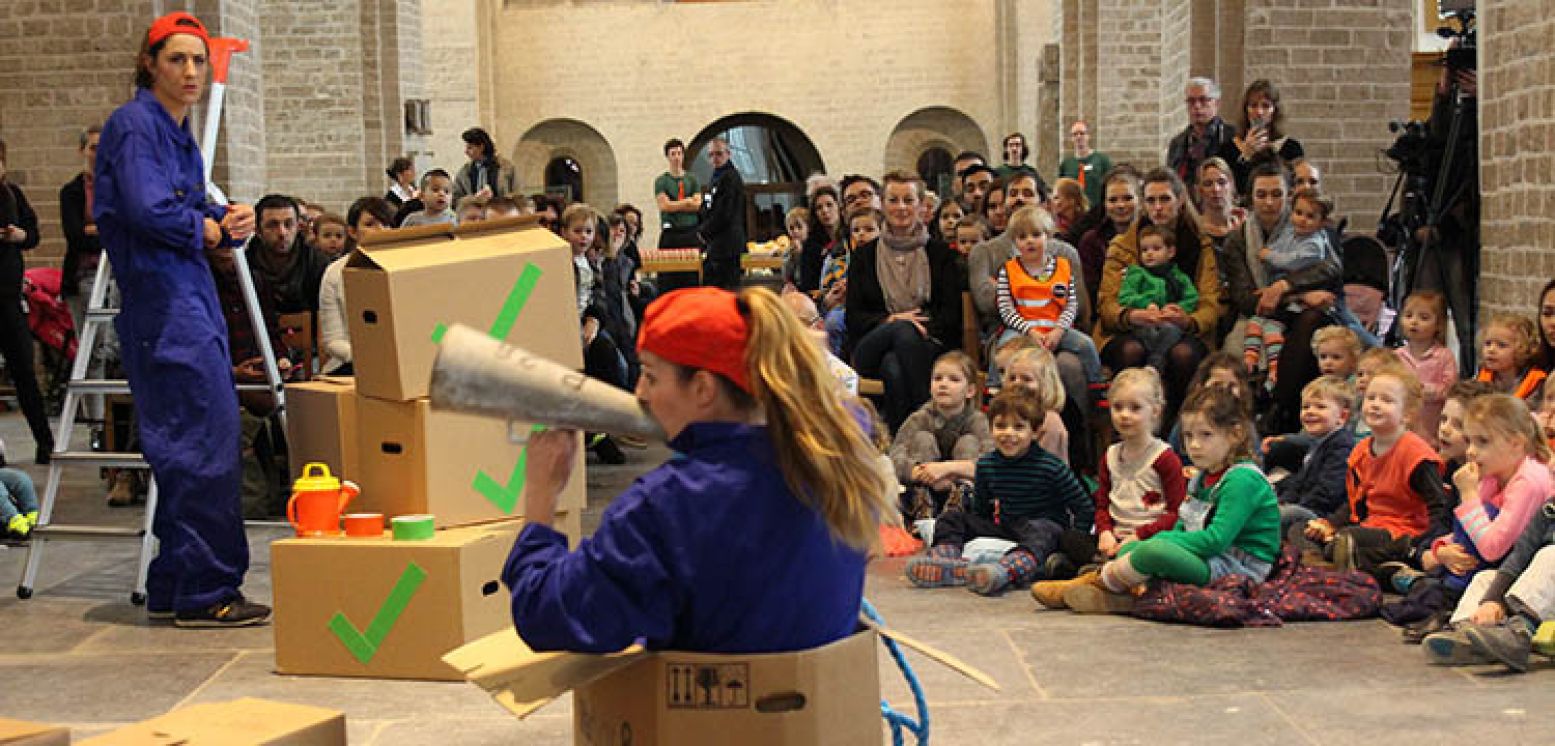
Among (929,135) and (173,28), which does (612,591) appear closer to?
(173,28)

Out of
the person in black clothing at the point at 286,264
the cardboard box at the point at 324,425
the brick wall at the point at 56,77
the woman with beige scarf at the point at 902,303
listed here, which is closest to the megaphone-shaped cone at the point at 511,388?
the cardboard box at the point at 324,425

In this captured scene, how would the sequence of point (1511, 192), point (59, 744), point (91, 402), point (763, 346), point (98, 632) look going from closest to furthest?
Result: point (763, 346) < point (59, 744) < point (98, 632) < point (1511, 192) < point (91, 402)

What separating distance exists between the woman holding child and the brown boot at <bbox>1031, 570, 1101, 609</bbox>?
6.90 ft

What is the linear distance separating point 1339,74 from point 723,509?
32.3ft

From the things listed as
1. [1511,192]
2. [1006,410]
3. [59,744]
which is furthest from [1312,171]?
[59,744]

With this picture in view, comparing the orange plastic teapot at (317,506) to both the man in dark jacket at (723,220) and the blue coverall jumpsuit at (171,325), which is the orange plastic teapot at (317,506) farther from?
the man in dark jacket at (723,220)

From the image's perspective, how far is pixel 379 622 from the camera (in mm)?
4516

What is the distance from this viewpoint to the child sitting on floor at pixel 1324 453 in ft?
19.9

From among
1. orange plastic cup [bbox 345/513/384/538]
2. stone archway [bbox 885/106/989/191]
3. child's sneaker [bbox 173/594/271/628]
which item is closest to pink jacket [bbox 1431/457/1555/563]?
orange plastic cup [bbox 345/513/384/538]

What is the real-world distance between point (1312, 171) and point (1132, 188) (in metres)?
0.87

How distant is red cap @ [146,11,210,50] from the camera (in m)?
5.02

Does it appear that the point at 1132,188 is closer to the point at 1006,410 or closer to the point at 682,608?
the point at 1006,410

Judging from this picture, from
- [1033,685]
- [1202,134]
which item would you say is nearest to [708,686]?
[1033,685]

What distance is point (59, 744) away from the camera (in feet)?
9.02
